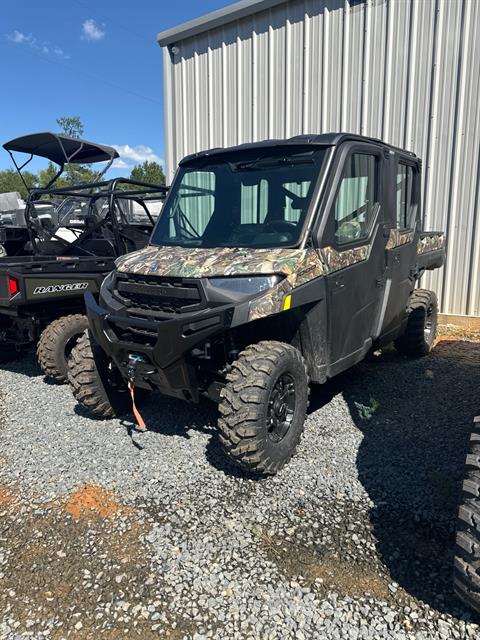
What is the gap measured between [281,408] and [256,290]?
919 millimetres

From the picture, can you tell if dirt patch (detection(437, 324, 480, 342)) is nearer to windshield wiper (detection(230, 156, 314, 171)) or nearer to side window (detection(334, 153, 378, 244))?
side window (detection(334, 153, 378, 244))

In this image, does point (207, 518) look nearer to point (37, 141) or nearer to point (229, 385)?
point (229, 385)

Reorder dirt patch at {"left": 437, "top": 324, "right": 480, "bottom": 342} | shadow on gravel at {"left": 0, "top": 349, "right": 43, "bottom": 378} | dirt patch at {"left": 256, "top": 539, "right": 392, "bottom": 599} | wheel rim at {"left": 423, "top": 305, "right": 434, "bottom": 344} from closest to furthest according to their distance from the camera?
dirt patch at {"left": 256, "top": 539, "right": 392, "bottom": 599}
shadow on gravel at {"left": 0, "top": 349, "right": 43, "bottom": 378}
wheel rim at {"left": 423, "top": 305, "right": 434, "bottom": 344}
dirt patch at {"left": 437, "top": 324, "right": 480, "bottom": 342}

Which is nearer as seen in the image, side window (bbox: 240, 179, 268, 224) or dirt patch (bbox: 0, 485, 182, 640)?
dirt patch (bbox: 0, 485, 182, 640)

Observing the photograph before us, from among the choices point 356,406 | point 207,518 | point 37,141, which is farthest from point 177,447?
point 37,141

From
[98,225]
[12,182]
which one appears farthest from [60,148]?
[12,182]

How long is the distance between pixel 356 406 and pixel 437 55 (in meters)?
5.97

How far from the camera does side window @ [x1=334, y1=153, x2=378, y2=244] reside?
12.7 feet

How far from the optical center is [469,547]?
84.1 inches

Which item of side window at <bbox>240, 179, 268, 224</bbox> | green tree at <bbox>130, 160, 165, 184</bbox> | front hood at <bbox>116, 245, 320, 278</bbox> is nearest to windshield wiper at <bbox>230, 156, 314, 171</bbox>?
side window at <bbox>240, 179, 268, 224</bbox>

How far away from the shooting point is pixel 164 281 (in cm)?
356

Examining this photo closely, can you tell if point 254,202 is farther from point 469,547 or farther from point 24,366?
point 24,366

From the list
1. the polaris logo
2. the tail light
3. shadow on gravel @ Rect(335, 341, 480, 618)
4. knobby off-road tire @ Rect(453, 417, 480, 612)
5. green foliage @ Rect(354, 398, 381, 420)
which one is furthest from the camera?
the polaris logo

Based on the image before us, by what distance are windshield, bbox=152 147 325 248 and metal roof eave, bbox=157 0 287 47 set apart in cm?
609
